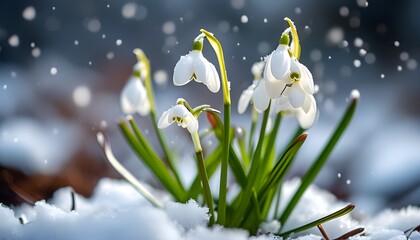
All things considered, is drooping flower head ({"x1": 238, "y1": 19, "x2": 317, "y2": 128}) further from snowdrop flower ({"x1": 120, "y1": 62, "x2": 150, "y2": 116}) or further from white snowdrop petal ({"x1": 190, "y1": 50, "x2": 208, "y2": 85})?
snowdrop flower ({"x1": 120, "y1": 62, "x2": 150, "y2": 116})

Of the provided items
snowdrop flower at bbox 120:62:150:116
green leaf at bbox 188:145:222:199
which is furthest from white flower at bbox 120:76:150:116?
green leaf at bbox 188:145:222:199

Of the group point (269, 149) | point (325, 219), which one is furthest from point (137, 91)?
point (325, 219)

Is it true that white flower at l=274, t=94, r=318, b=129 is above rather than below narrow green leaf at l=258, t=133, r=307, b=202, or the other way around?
above

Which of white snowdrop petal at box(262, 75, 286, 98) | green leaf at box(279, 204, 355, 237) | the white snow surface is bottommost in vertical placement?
the white snow surface

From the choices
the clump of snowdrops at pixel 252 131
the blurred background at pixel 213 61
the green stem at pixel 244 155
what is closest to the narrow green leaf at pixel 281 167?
the clump of snowdrops at pixel 252 131

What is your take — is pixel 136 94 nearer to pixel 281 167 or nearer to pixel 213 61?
pixel 281 167

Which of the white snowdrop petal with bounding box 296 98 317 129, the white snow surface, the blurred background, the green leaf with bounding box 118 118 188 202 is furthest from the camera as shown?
the blurred background

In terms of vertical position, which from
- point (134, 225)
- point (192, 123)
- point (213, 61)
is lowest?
point (134, 225)

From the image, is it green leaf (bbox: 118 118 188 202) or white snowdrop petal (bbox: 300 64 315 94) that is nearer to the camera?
white snowdrop petal (bbox: 300 64 315 94)
